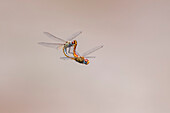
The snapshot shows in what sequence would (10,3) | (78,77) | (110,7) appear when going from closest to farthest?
1. (10,3)
2. (78,77)
3. (110,7)

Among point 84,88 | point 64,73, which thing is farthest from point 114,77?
point 64,73

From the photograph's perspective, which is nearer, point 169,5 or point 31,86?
point 31,86

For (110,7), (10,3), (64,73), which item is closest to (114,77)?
(64,73)

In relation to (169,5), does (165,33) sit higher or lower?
lower

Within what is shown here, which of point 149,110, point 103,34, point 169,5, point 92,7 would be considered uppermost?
point 169,5

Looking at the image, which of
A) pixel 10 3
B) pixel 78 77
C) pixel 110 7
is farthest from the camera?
pixel 110 7

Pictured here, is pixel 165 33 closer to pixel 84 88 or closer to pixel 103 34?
pixel 103 34
